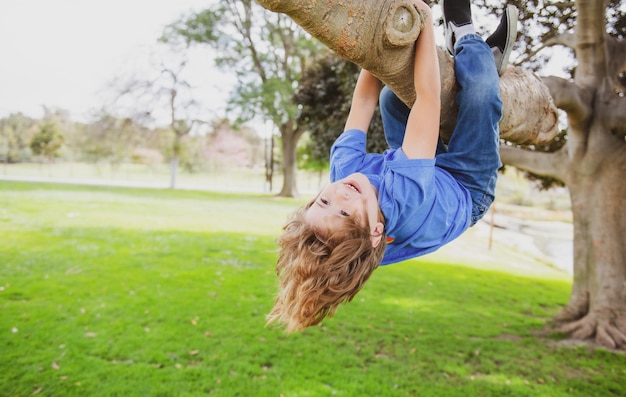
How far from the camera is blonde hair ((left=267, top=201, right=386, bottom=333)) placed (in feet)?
6.46

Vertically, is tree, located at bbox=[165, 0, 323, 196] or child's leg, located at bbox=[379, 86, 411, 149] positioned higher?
tree, located at bbox=[165, 0, 323, 196]

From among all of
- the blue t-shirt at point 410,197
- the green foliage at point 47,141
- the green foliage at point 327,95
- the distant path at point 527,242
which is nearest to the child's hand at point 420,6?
the blue t-shirt at point 410,197

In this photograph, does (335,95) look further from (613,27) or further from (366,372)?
(366,372)

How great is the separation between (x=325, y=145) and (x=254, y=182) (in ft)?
106

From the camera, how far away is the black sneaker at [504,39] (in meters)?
2.17

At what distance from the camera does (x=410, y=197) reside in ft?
6.25

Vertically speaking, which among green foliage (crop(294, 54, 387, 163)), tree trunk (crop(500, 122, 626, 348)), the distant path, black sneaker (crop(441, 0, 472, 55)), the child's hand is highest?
green foliage (crop(294, 54, 387, 163))

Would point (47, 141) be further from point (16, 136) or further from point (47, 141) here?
point (16, 136)

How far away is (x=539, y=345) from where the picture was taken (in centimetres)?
645

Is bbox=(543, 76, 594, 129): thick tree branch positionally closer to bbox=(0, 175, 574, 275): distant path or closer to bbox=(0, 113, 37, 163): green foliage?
bbox=(0, 175, 574, 275): distant path

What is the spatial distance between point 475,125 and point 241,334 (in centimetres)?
482

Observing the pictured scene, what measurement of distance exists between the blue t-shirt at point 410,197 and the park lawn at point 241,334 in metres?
0.63

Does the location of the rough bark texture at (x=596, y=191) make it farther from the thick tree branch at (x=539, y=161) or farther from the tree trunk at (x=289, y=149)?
the tree trunk at (x=289, y=149)

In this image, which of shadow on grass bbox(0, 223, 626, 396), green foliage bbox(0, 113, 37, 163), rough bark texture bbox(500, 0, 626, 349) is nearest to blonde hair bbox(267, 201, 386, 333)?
shadow on grass bbox(0, 223, 626, 396)
